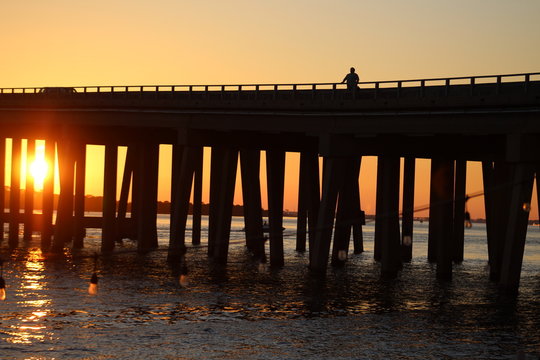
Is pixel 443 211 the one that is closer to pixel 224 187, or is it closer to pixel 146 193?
pixel 224 187

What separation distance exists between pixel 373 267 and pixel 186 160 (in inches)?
786

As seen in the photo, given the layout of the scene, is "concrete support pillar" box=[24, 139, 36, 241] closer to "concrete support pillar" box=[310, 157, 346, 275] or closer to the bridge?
the bridge

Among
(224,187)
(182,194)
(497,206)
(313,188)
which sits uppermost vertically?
(313,188)

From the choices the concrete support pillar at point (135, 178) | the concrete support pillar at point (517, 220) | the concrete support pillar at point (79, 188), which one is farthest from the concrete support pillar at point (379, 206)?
the concrete support pillar at point (79, 188)

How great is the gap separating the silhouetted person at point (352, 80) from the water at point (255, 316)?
12494mm

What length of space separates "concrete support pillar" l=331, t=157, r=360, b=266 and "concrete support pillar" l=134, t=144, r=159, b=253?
629 inches

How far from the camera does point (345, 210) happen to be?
2864 inches

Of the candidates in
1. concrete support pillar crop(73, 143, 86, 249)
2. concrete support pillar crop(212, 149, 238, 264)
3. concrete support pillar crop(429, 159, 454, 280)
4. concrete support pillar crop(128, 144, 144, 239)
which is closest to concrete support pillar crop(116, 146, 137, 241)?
concrete support pillar crop(128, 144, 144, 239)

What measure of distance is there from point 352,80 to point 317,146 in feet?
50.2

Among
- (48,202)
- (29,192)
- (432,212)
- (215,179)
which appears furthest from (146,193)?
(29,192)

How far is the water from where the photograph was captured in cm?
4038

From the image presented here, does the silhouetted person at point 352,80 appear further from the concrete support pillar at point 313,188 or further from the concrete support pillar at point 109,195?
the concrete support pillar at point 109,195

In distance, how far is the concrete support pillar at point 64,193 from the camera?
8262cm

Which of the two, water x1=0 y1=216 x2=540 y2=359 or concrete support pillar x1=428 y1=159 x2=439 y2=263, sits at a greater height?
concrete support pillar x1=428 y1=159 x2=439 y2=263
